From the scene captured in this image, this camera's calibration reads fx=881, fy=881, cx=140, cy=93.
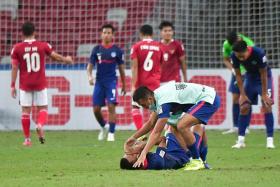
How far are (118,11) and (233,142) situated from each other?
27.9 ft

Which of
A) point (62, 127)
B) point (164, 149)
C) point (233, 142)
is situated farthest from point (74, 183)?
point (62, 127)

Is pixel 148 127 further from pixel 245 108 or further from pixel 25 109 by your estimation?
pixel 25 109

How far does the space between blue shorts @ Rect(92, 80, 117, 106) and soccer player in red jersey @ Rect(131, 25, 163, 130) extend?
0.65 metres

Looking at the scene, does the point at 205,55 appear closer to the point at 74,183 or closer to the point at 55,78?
the point at 55,78

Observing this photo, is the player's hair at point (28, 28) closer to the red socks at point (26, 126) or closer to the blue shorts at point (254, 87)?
the red socks at point (26, 126)

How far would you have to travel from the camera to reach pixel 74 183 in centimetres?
974

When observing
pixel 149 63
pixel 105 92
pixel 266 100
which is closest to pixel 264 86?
pixel 266 100

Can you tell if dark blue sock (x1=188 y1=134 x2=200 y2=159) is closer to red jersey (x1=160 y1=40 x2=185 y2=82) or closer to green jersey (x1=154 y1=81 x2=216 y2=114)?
green jersey (x1=154 y1=81 x2=216 y2=114)

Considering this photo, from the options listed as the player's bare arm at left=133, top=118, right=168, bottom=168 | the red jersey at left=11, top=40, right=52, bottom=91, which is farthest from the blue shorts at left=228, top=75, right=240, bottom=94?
the player's bare arm at left=133, top=118, right=168, bottom=168

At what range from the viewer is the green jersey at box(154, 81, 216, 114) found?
11.1 meters

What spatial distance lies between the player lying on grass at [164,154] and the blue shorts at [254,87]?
11.9 ft

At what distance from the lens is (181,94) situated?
11.5m

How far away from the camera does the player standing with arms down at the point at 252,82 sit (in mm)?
14617

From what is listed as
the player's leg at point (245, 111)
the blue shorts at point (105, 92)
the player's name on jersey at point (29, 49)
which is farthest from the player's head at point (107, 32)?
the player's leg at point (245, 111)
